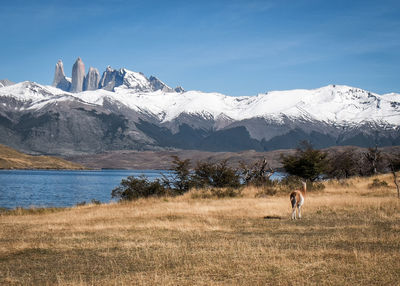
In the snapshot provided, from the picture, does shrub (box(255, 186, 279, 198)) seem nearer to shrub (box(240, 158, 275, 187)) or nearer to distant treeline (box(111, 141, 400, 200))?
distant treeline (box(111, 141, 400, 200))

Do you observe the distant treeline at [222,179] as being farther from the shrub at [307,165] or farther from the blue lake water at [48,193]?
the blue lake water at [48,193]

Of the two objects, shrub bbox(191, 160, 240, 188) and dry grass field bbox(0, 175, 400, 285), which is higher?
shrub bbox(191, 160, 240, 188)

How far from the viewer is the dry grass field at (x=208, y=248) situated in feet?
36.4

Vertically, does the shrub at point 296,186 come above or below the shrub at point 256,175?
below

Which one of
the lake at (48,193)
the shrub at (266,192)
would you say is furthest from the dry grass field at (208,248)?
the lake at (48,193)

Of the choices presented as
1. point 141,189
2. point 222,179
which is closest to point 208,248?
point 141,189

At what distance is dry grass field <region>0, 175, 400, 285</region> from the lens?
11.1 metres

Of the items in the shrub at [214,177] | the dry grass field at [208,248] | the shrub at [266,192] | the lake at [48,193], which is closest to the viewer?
the dry grass field at [208,248]

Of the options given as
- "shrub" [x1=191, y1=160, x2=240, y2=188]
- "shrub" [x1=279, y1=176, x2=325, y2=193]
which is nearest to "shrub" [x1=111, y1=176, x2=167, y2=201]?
"shrub" [x1=191, y1=160, x2=240, y2=188]

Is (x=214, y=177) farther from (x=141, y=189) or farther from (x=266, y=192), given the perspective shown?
(x=266, y=192)

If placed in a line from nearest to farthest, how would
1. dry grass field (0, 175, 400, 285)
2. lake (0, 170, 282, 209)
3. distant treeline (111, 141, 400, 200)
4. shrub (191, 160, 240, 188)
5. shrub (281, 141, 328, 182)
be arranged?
dry grass field (0, 175, 400, 285), distant treeline (111, 141, 400, 200), shrub (191, 160, 240, 188), shrub (281, 141, 328, 182), lake (0, 170, 282, 209)

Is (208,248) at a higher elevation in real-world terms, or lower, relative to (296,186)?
lower

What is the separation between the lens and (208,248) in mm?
14812

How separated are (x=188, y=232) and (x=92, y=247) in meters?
4.35
